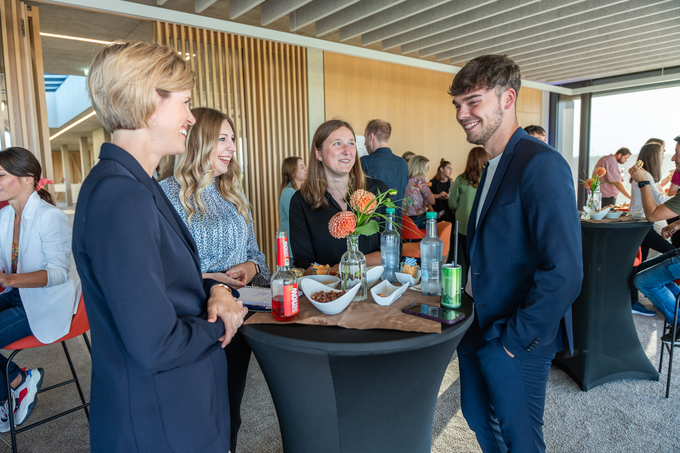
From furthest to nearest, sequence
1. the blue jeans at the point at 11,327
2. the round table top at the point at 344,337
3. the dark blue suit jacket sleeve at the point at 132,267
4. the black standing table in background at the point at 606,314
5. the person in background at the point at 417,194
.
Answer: the person in background at the point at 417,194, the black standing table in background at the point at 606,314, the blue jeans at the point at 11,327, the round table top at the point at 344,337, the dark blue suit jacket sleeve at the point at 132,267

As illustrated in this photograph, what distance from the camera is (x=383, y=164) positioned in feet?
13.4

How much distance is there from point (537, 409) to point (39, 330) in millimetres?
2550

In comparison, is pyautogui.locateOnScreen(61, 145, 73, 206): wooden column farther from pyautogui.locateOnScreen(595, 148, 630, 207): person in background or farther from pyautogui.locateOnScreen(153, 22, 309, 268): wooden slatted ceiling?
pyautogui.locateOnScreen(595, 148, 630, 207): person in background

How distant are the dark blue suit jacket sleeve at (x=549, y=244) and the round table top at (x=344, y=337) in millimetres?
269

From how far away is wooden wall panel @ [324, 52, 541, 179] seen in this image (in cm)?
716

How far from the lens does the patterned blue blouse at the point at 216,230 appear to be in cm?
196

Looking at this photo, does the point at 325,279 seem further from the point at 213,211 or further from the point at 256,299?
the point at 213,211

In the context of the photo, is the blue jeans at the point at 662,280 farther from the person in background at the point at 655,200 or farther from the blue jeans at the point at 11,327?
the blue jeans at the point at 11,327

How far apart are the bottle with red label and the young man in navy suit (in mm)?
748

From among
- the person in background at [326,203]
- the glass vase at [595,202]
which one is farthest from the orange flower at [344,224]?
the glass vase at [595,202]

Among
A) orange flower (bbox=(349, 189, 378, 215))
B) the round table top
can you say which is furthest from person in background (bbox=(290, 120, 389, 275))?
the round table top

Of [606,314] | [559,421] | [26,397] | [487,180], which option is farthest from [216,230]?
[606,314]

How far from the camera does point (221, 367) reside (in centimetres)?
125

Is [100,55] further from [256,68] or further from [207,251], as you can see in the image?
[256,68]
